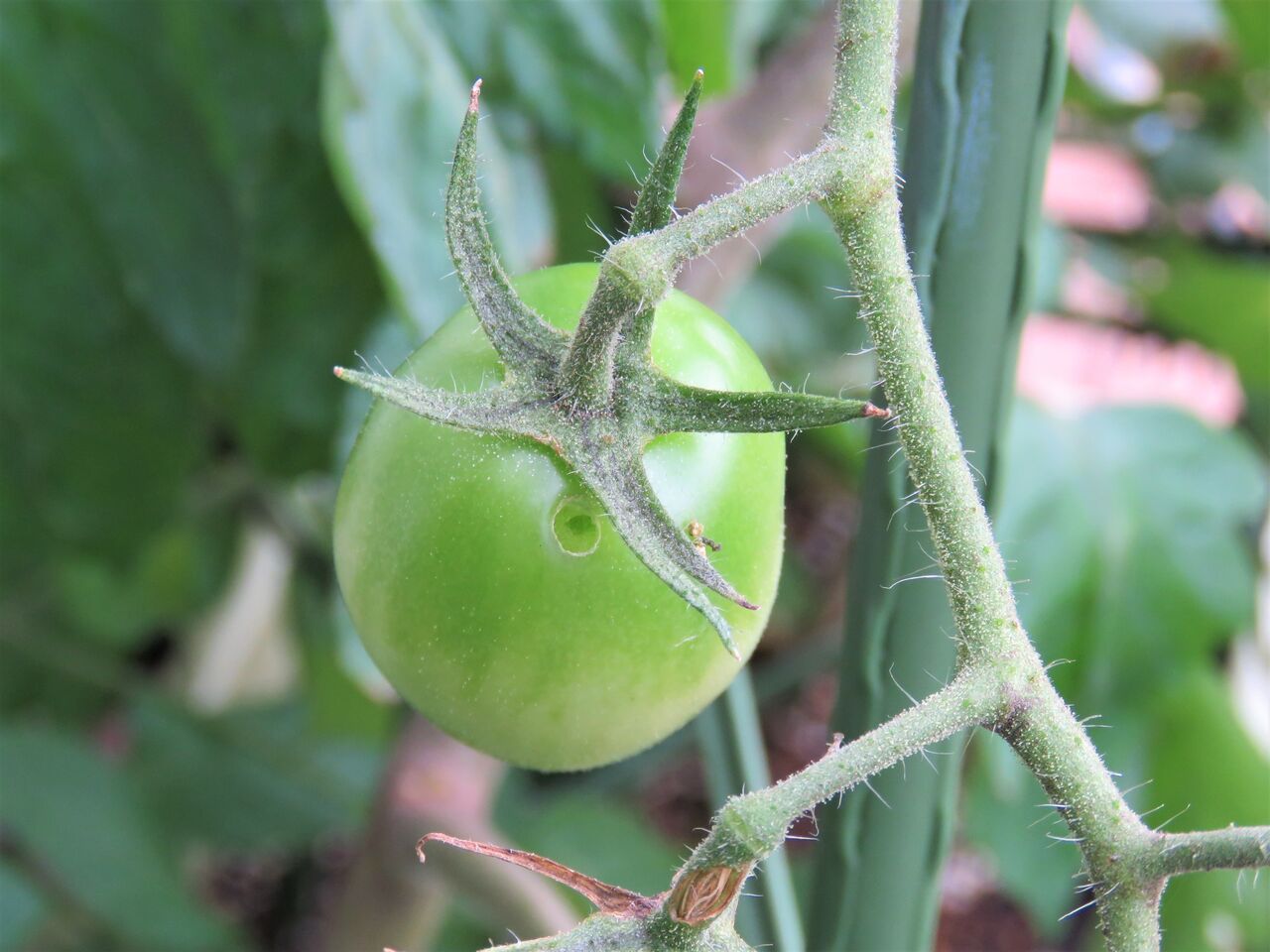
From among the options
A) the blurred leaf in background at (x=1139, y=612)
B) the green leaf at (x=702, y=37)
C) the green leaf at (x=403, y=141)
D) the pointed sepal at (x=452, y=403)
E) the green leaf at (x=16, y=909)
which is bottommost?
the green leaf at (x=16, y=909)

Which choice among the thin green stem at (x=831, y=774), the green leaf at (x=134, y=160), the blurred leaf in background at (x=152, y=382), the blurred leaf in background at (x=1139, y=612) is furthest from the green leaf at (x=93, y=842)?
the thin green stem at (x=831, y=774)

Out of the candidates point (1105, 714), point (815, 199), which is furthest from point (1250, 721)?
point (815, 199)

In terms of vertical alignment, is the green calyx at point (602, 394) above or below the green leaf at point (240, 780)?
above

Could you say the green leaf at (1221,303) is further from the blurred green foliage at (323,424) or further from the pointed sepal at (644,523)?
the pointed sepal at (644,523)

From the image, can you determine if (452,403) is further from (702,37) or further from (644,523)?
(702,37)

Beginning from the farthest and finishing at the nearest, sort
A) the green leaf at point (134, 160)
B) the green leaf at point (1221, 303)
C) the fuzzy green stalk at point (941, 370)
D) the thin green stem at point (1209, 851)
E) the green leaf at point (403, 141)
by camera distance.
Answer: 1. the green leaf at point (1221, 303)
2. the green leaf at point (134, 160)
3. the green leaf at point (403, 141)
4. the fuzzy green stalk at point (941, 370)
5. the thin green stem at point (1209, 851)

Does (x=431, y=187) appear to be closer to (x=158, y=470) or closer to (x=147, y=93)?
(x=147, y=93)

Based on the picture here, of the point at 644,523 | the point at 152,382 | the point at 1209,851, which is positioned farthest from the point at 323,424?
the point at 1209,851
